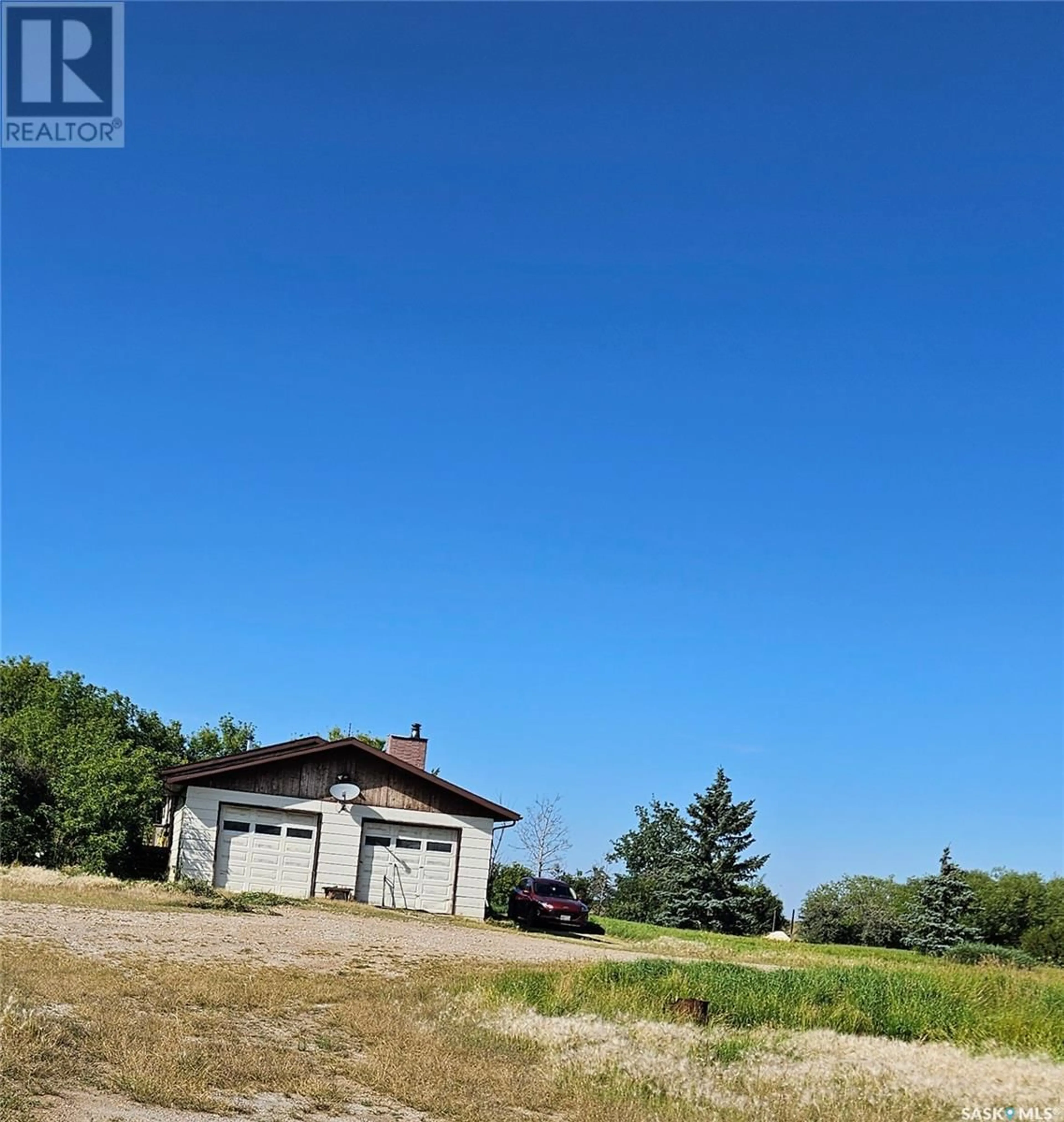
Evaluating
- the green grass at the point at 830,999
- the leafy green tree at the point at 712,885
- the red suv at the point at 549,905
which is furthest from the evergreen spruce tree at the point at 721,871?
the green grass at the point at 830,999

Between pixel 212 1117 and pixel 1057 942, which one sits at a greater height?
pixel 212 1117

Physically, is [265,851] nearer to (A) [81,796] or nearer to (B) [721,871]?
(A) [81,796]

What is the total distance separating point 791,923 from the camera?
59.0m

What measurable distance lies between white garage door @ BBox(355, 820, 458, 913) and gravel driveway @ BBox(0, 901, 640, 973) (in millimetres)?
4679

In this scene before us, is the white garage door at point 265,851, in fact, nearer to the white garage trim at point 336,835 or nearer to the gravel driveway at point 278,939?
the white garage trim at point 336,835

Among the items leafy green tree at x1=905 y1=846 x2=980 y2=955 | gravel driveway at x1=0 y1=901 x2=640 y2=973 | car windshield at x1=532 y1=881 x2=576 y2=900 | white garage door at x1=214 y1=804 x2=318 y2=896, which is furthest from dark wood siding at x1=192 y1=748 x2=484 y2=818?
leafy green tree at x1=905 y1=846 x2=980 y2=955

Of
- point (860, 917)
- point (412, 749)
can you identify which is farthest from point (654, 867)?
point (412, 749)

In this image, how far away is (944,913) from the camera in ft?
160

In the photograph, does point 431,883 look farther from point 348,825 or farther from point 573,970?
point 573,970

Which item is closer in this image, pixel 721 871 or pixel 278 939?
pixel 278 939

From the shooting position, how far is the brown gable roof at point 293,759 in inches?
1271

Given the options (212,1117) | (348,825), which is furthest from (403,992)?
(348,825)

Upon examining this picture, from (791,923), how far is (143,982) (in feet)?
163

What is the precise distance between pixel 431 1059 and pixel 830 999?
5.86m
